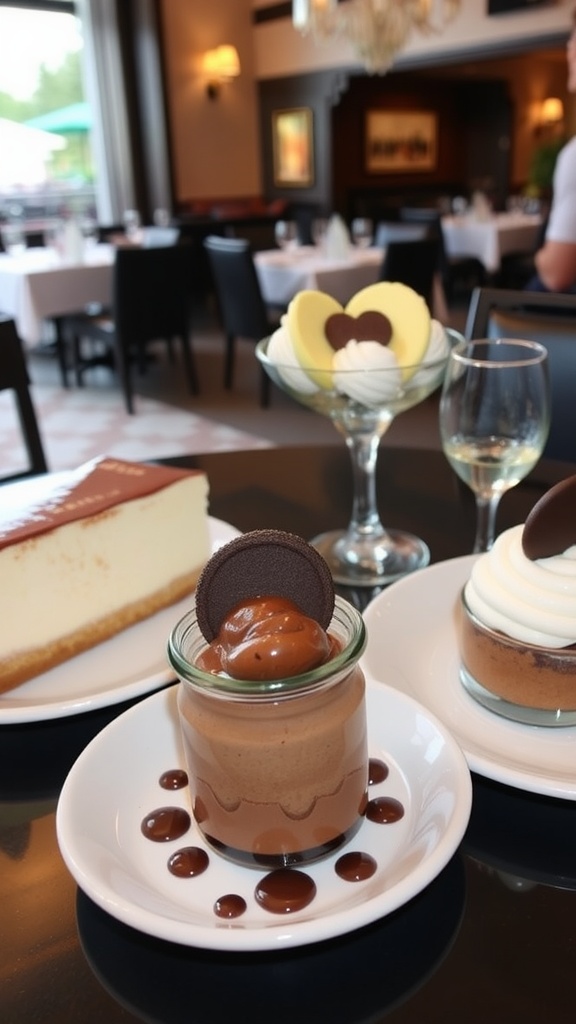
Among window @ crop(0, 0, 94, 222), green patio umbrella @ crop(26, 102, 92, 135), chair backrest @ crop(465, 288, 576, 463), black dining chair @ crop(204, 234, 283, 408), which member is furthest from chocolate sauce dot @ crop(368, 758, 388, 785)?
green patio umbrella @ crop(26, 102, 92, 135)

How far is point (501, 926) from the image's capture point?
0.52 m

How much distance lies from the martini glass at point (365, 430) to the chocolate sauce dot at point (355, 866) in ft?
1.51

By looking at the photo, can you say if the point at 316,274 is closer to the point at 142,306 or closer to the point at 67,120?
the point at 142,306

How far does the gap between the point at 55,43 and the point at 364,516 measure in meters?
8.28

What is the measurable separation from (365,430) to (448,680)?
424 millimetres

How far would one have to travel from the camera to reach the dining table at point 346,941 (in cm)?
47

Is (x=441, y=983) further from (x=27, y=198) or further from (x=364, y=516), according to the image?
(x=27, y=198)

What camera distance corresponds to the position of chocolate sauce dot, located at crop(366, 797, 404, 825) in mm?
600

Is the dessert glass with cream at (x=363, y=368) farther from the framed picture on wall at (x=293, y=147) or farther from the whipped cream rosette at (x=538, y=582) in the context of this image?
the framed picture on wall at (x=293, y=147)

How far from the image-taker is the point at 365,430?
1098 mm

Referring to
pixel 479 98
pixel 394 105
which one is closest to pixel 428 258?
pixel 394 105

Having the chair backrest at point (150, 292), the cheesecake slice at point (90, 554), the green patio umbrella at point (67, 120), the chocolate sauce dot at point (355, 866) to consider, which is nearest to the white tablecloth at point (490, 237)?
the chair backrest at point (150, 292)

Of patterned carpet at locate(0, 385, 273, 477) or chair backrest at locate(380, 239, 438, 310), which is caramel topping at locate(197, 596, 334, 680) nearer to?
patterned carpet at locate(0, 385, 273, 477)

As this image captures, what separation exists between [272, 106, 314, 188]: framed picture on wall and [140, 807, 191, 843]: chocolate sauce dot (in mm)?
9081
